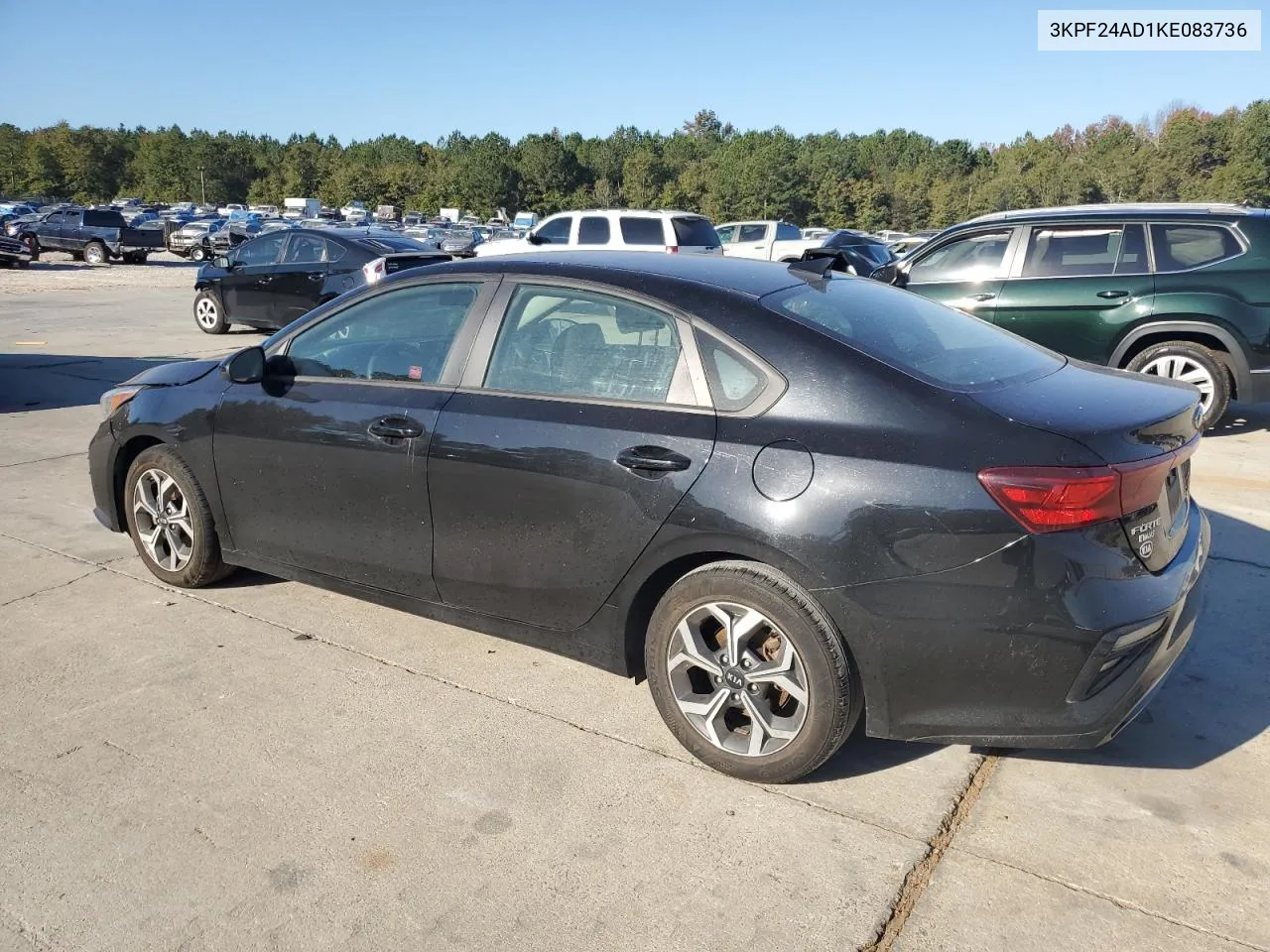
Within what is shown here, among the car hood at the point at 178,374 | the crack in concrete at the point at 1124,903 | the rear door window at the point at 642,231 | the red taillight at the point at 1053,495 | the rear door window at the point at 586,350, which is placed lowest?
the crack in concrete at the point at 1124,903

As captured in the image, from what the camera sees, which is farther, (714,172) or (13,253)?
(714,172)

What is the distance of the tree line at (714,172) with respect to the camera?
9081cm

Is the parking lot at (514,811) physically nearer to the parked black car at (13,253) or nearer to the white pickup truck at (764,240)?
the white pickup truck at (764,240)

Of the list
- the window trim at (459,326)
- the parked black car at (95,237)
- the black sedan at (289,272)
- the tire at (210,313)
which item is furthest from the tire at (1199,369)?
the parked black car at (95,237)

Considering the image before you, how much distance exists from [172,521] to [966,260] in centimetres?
700

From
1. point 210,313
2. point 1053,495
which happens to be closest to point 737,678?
point 1053,495

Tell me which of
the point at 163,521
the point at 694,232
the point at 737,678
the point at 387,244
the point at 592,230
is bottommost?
the point at 737,678

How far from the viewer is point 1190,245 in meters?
7.85

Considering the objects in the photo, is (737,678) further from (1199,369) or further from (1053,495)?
(1199,369)

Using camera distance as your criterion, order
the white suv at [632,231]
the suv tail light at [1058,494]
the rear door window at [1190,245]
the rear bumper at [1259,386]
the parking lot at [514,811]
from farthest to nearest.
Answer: the white suv at [632,231]
the rear door window at [1190,245]
the rear bumper at [1259,386]
the suv tail light at [1058,494]
the parking lot at [514,811]

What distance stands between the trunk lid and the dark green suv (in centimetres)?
513

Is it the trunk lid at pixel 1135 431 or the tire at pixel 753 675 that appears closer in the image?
the trunk lid at pixel 1135 431

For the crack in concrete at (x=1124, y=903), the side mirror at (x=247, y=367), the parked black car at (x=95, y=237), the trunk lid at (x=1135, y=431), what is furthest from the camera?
the parked black car at (x=95, y=237)

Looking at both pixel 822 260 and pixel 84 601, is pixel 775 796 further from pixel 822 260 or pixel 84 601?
pixel 84 601
